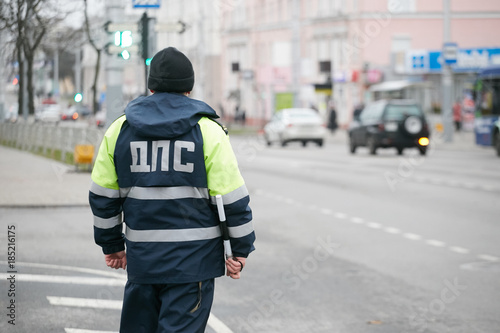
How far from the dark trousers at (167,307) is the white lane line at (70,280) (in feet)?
12.4

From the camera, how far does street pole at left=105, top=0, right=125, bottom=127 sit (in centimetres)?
1734

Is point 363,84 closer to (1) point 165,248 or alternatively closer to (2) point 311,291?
(2) point 311,291

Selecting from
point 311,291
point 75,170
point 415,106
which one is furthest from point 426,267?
point 415,106

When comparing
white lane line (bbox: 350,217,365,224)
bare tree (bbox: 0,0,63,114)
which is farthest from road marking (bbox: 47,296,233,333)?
bare tree (bbox: 0,0,63,114)

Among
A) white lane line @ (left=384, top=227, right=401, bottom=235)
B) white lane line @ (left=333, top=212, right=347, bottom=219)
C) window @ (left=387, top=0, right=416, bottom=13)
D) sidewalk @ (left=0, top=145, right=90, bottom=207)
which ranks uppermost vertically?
window @ (left=387, top=0, right=416, bottom=13)

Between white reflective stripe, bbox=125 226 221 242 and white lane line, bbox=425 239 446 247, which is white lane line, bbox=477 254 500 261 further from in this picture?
white reflective stripe, bbox=125 226 221 242

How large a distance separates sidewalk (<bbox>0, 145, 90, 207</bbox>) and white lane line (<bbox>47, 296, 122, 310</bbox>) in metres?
7.00

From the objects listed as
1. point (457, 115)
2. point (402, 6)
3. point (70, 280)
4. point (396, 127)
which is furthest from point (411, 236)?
point (402, 6)

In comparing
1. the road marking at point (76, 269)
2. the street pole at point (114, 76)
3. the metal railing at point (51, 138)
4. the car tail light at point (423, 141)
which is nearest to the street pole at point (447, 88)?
the car tail light at point (423, 141)

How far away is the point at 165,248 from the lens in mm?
4141

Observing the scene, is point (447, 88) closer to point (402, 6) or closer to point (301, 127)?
point (301, 127)

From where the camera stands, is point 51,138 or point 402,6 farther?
point 402,6

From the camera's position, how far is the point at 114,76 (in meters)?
17.9

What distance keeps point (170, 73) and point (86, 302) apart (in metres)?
3.33
